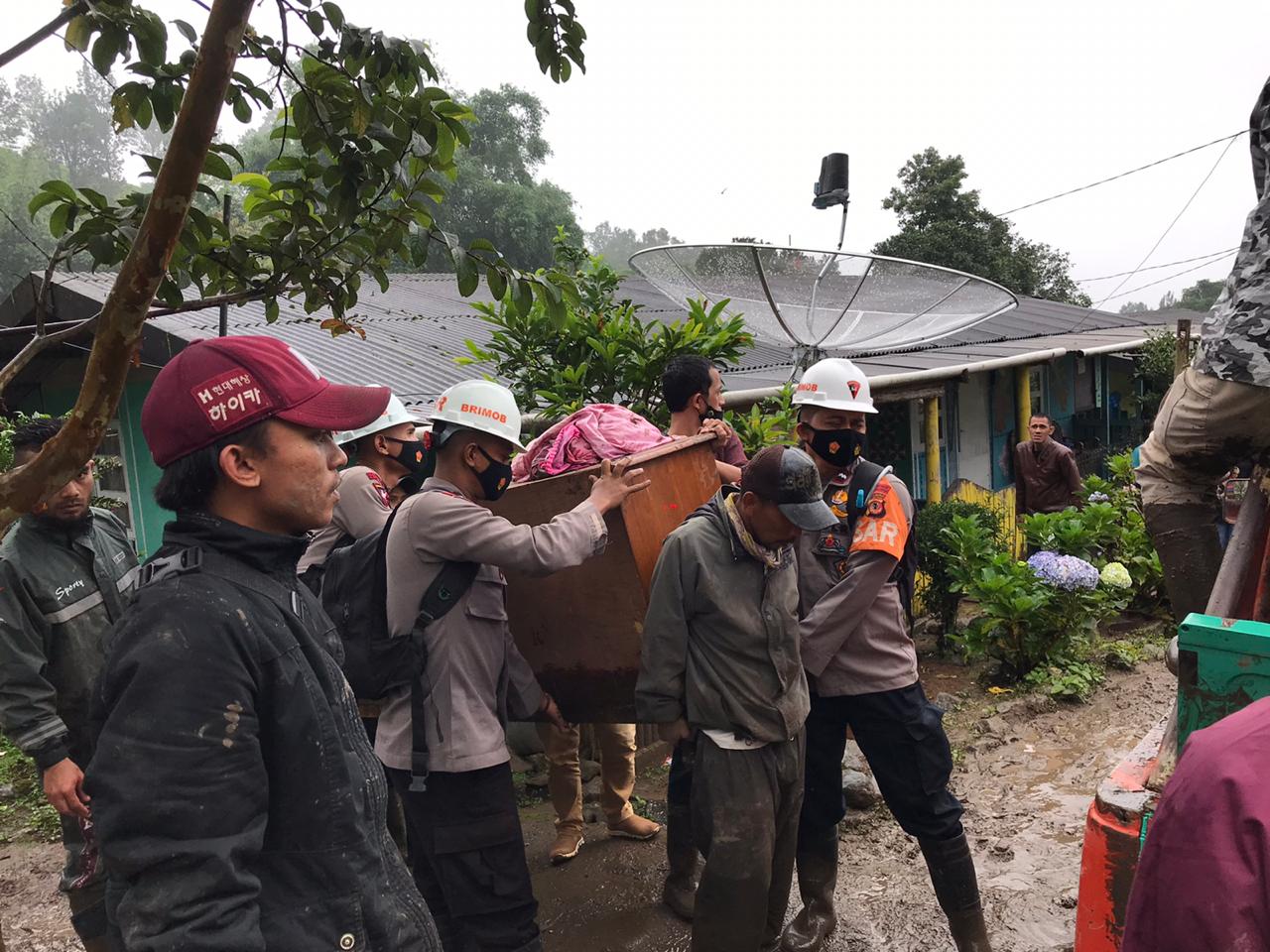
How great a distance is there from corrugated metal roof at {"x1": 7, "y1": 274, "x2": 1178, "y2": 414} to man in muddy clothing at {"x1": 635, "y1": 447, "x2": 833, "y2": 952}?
5.25ft

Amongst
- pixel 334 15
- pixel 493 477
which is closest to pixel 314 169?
pixel 334 15

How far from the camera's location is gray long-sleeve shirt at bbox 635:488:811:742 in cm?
279

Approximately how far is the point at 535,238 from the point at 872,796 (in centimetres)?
2224

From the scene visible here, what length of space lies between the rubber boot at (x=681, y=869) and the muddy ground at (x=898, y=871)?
0.07m

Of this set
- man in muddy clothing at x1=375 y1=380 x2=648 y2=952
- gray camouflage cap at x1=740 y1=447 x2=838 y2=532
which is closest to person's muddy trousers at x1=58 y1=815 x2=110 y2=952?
man in muddy clothing at x1=375 y1=380 x2=648 y2=952

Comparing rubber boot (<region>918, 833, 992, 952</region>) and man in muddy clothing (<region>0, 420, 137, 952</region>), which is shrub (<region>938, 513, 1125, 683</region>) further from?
man in muddy clothing (<region>0, 420, 137, 952</region>)

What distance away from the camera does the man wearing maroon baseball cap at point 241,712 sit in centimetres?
126

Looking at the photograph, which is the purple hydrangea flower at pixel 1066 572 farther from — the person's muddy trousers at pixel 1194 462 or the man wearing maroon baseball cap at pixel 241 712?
the man wearing maroon baseball cap at pixel 241 712

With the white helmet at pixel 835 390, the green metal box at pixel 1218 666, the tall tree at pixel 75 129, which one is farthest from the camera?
the tall tree at pixel 75 129

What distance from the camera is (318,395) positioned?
5.10ft

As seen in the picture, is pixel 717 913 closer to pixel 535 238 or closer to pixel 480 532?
pixel 480 532

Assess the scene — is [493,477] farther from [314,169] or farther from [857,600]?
[857,600]

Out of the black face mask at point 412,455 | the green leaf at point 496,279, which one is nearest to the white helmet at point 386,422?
the black face mask at point 412,455

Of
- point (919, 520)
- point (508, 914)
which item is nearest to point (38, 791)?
point (508, 914)
